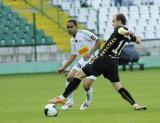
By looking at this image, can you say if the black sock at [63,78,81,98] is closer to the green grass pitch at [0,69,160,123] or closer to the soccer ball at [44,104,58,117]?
the green grass pitch at [0,69,160,123]

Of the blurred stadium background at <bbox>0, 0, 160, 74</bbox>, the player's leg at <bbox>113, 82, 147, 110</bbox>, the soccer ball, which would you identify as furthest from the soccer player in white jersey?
the blurred stadium background at <bbox>0, 0, 160, 74</bbox>

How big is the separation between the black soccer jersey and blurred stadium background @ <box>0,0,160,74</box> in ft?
63.6

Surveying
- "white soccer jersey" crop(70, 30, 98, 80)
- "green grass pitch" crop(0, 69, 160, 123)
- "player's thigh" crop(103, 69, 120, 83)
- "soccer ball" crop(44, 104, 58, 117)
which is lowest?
"green grass pitch" crop(0, 69, 160, 123)

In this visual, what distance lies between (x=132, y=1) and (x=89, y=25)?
13.3 feet

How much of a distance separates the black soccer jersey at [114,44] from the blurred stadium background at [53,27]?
1939cm

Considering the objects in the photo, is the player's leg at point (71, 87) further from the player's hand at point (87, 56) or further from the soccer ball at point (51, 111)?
the player's hand at point (87, 56)

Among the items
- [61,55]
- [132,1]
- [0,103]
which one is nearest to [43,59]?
[61,55]

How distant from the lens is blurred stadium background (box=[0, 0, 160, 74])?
33406 millimetres

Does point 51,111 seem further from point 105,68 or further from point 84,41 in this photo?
point 84,41

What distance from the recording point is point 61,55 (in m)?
33.8

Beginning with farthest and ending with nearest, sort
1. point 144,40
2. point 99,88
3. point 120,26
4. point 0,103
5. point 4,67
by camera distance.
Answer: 1. point 144,40
2. point 4,67
3. point 99,88
4. point 0,103
5. point 120,26

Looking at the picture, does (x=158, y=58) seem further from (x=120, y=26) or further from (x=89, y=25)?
(x=120, y=26)

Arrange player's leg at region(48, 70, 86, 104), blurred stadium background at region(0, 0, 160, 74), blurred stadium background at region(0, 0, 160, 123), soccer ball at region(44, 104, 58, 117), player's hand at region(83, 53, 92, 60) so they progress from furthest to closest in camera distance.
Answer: blurred stadium background at region(0, 0, 160, 74) → blurred stadium background at region(0, 0, 160, 123) → player's hand at region(83, 53, 92, 60) → player's leg at region(48, 70, 86, 104) → soccer ball at region(44, 104, 58, 117)

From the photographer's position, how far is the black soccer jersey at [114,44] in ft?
45.3
